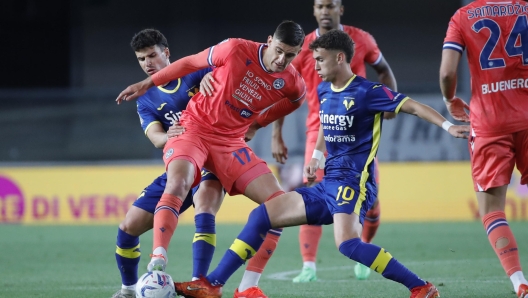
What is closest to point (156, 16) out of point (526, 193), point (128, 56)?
point (128, 56)

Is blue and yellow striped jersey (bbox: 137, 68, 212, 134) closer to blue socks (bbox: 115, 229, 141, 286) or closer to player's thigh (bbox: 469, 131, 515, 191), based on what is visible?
blue socks (bbox: 115, 229, 141, 286)

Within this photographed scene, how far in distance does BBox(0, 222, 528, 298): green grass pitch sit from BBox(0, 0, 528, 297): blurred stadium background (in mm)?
501

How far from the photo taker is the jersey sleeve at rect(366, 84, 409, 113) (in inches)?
196

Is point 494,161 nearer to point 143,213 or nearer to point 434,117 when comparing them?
point 434,117

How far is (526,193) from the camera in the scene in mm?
12625

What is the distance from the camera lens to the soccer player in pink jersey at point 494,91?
498cm

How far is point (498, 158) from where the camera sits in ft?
16.3

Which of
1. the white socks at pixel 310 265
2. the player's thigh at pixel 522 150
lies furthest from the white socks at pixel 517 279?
the white socks at pixel 310 265

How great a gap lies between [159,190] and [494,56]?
2.49m

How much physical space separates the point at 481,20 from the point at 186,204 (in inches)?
98.9

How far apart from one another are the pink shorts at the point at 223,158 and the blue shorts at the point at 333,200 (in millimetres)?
581

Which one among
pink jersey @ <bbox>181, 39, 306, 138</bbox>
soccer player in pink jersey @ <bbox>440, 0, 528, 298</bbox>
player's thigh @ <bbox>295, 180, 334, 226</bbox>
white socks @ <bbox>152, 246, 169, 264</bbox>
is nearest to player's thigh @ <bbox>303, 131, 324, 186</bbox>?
pink jersey @ <bbox>181, 39, 306, 138</bbox>

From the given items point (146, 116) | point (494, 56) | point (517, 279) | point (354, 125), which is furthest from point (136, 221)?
point (494, 56)

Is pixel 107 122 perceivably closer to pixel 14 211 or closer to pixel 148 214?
pixel 14 211
